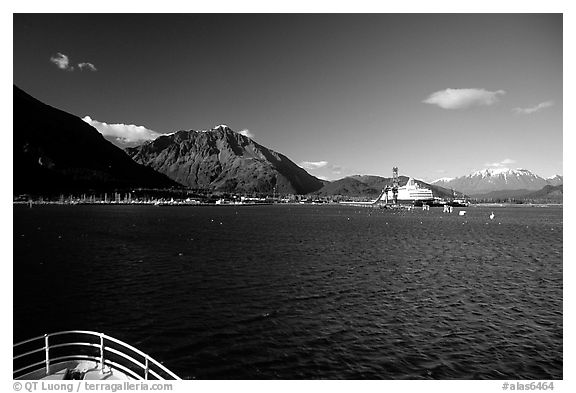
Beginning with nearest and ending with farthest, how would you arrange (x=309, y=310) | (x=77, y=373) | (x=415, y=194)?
(x=77, y=373), (x=309, y=310), (x=415, y=194)

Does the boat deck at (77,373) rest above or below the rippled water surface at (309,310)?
above

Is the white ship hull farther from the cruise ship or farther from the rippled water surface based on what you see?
the rippled water surface

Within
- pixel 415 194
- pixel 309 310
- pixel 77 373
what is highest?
pixel 415 194

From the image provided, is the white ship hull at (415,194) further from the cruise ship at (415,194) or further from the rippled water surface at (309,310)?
the rippled water surface at (309,310)

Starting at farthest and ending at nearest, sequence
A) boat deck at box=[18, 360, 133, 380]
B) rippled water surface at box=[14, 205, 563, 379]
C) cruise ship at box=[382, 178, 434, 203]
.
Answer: cruise ship at box=[382, 178, 434, 203]
rippled water surface at box=[14, 205, 563, 379]
boat deck at box=[18, 360, 133, 380]

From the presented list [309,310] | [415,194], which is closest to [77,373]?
[309,310]

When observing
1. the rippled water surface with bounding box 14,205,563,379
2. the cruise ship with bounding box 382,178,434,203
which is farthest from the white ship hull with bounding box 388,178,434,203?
the rippled water surface with bounding box 14,205,563,379

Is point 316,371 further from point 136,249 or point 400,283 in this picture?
point 136,249

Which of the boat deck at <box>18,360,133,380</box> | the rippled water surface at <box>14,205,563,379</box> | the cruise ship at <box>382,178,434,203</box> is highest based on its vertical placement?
the cruise ship at <box>382,178,434,203</box>

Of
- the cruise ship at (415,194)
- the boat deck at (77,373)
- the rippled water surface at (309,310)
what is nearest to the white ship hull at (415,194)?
the cruise ship at (415,194)

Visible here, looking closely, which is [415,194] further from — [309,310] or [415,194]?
[309,310]
